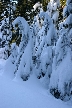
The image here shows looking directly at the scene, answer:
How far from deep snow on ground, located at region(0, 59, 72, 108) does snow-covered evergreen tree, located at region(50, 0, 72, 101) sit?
0.41m

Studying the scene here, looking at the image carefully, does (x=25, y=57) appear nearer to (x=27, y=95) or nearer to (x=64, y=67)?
(x=27, y=95)

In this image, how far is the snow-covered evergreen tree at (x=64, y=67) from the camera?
869 centimetres

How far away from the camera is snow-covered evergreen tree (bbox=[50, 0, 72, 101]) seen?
869 centimetres

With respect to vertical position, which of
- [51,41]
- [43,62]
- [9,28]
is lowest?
[43,62]

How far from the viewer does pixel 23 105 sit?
26.0ft

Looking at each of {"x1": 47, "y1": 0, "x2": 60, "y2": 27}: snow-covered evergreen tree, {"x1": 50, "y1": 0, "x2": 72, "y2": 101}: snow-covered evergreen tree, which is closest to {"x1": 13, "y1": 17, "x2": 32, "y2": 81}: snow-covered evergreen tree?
{"x1": 50, "y1": 0, "x2": 72, "y2": 101}: snow-covered evergreen tree

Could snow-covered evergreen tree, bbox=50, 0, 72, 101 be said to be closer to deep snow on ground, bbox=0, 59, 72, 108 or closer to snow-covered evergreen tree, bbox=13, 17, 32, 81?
deep snow on ground, bbox=0, 59, 72, 108

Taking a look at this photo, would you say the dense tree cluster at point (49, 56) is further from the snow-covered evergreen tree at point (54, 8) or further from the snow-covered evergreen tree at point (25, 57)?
the snow-covered evergreen tree at point (54, 8)

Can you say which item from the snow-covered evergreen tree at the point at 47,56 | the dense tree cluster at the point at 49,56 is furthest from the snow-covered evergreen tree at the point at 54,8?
the snow-covered evergreen tree at the point at 47,56

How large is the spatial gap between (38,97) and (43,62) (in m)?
2.49

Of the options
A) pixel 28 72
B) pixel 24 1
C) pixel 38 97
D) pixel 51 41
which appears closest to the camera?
pixel 38 97

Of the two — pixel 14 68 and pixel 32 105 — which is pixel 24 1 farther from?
pixel 32 105

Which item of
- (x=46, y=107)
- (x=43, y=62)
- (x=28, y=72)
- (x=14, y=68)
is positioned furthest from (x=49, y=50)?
(x=46, y=107)

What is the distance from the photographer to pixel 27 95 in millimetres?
8945
